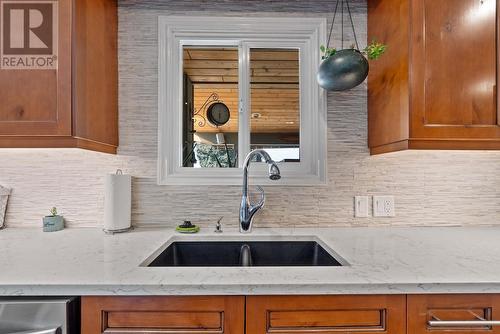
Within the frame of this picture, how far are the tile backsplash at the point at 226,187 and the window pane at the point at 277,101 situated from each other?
0.21 meters

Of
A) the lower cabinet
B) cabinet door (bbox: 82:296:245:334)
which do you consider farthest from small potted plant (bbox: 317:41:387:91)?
cabinet door (bbox: 82:296:245:334)

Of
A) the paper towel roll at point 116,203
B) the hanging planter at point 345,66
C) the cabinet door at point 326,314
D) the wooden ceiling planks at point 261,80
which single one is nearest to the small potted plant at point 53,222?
the paper towel roll at point 116,203

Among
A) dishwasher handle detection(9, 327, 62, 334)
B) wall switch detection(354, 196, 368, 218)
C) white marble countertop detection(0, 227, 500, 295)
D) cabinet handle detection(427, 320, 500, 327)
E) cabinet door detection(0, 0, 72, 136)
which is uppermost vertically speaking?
cabinet door detection(0, 0, 72, 136)

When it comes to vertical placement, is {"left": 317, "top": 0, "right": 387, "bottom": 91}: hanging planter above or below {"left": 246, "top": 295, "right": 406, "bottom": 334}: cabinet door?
above

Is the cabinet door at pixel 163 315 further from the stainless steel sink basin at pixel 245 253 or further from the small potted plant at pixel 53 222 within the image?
the small potted plant at pixel 53 222

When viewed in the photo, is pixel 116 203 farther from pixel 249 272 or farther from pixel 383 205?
pixel 383 205

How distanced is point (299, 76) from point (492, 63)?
34.5 inches

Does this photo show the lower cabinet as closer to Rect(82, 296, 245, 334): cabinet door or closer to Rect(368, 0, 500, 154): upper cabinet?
Rect(82, 296, 245, 334): cabinet door

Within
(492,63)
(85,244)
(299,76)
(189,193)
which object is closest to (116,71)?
(189,193)

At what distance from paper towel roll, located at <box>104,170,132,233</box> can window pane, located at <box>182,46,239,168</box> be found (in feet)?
1.14

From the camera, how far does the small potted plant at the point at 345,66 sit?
4.38 feet

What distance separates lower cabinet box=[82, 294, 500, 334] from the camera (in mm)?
836

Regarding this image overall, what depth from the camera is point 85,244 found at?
1.22 m

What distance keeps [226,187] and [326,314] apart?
86 centimetres
